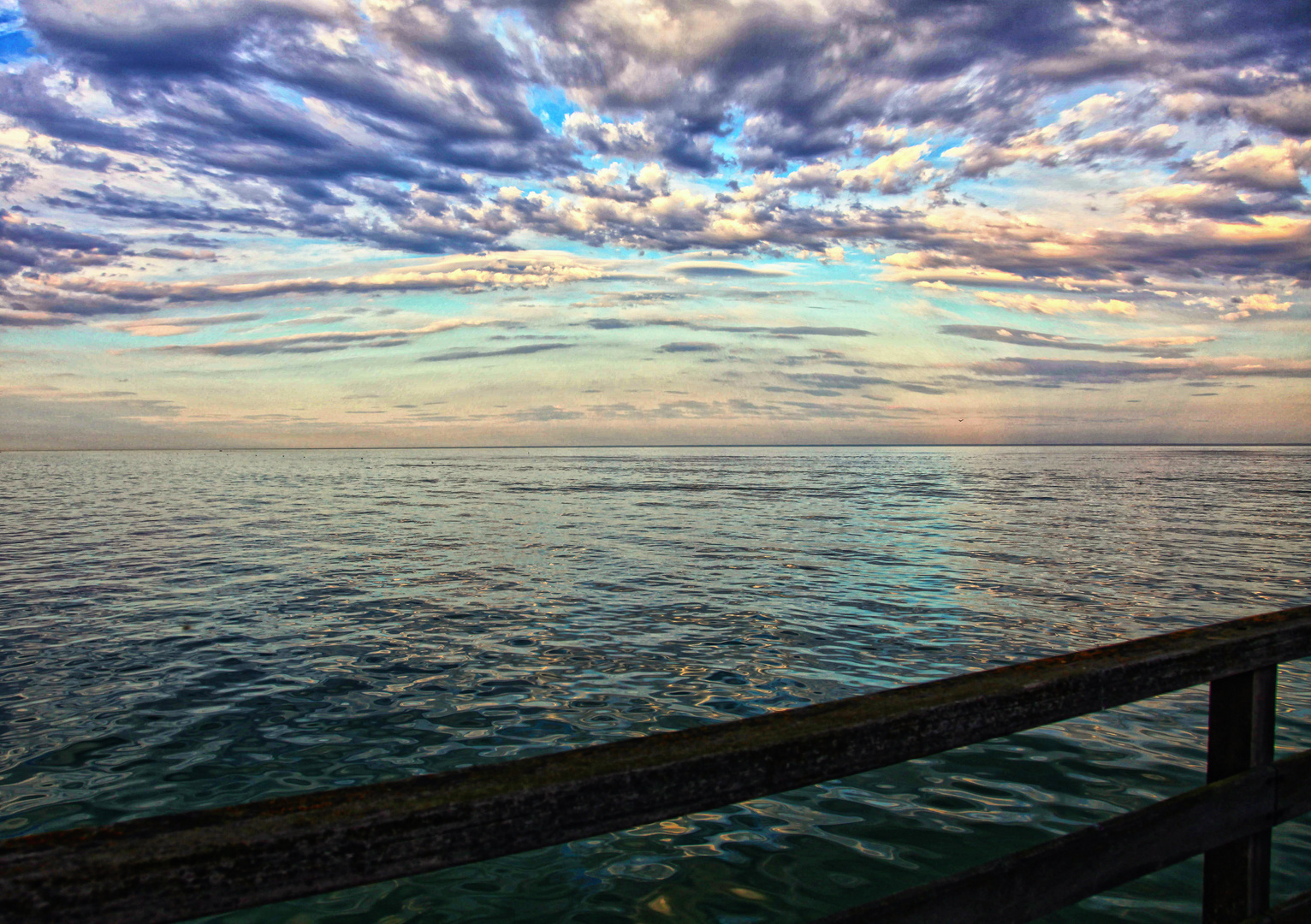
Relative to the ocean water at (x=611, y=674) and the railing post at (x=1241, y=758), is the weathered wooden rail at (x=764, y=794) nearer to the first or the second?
the railing post at (x=1241, y=758)

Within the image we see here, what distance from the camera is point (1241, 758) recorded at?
101 inches

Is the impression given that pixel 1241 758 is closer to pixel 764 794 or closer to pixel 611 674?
pixel 764 794

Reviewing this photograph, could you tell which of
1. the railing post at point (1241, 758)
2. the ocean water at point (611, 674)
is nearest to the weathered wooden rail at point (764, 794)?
the railing post at point (1241, 758)

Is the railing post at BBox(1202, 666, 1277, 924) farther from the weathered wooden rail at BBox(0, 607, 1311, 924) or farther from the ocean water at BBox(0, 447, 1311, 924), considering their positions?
the ocean water at BBox(0, 447, 1311, 924)

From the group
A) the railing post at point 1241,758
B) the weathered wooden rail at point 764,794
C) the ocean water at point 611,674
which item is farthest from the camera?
the ocean water at point 611,674

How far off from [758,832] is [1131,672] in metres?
3.78

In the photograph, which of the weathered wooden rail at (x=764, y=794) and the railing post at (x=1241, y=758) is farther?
the railing post at (x=1241, y=758)

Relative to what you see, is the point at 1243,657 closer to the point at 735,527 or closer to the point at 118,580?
the point at 118,580

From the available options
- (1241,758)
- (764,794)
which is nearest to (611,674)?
(1241,758)

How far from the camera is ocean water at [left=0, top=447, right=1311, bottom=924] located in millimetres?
5082

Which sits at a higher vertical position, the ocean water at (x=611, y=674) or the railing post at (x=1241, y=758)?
the railing post at (x=1241, y=758)

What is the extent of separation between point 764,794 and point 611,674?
7.68 meters

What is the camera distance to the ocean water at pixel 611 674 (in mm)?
5082

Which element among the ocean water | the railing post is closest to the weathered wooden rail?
the railing post
